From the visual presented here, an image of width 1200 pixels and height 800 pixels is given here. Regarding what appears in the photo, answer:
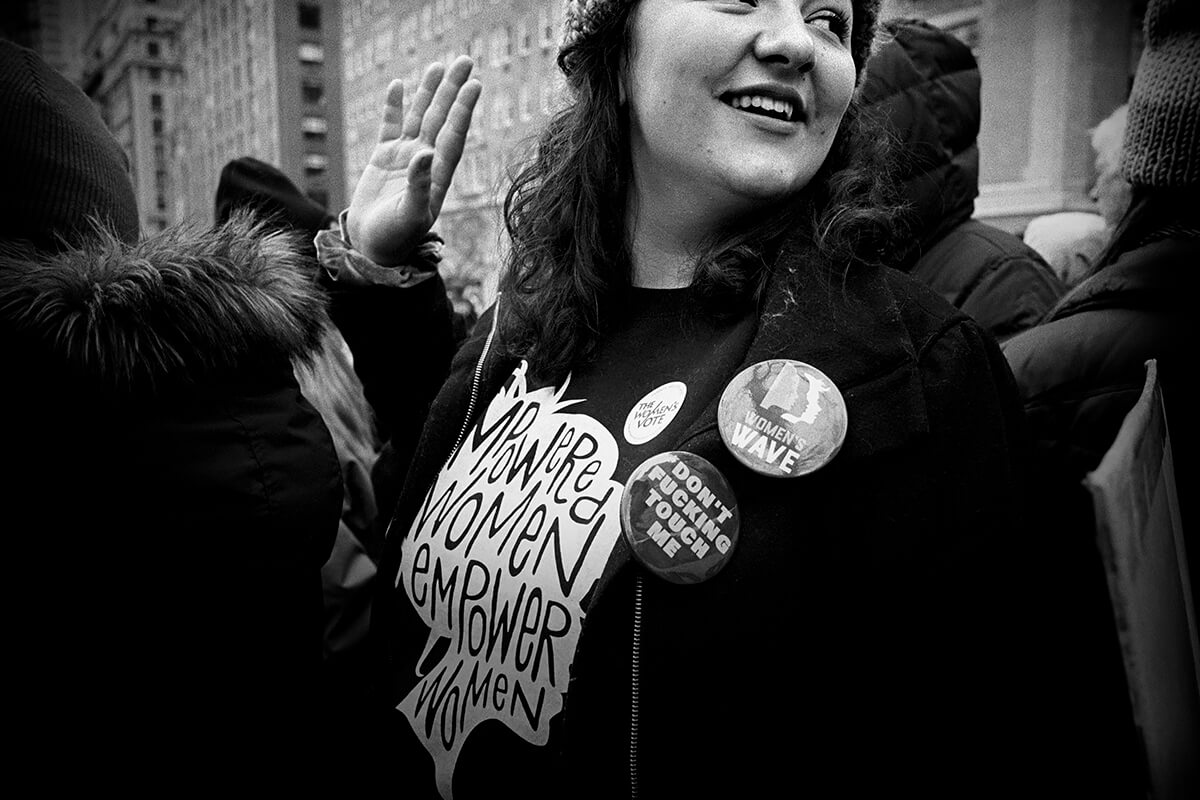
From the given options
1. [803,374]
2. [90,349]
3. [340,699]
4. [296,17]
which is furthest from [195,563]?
[296,17]

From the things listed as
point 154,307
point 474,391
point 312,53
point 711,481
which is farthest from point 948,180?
point 312,53

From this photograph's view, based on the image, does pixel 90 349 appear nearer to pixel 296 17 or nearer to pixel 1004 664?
pixel 1004 664

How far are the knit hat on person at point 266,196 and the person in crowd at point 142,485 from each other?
1.39 m

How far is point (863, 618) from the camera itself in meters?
0.92

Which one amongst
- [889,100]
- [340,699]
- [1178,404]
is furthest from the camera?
[889,100]

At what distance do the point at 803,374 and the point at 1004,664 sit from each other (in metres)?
0.41

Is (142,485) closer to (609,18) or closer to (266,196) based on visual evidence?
(609,18)

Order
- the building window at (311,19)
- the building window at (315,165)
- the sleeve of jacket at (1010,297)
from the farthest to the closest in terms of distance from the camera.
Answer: the building window at (315,165), the building window at (311,19), the sleeve of jacket at (1010,297)

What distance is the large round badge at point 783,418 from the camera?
917 millimetres

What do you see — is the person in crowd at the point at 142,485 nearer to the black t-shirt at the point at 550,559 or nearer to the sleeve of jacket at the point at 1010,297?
the black t-shirt at the point at 550,559

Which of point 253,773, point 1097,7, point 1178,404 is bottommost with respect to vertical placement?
point 253,773

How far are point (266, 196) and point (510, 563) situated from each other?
201 centimetres

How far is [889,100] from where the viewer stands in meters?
1.98

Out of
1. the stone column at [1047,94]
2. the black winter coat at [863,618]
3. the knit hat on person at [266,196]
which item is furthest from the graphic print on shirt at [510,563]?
the stone column at [1047,94]
